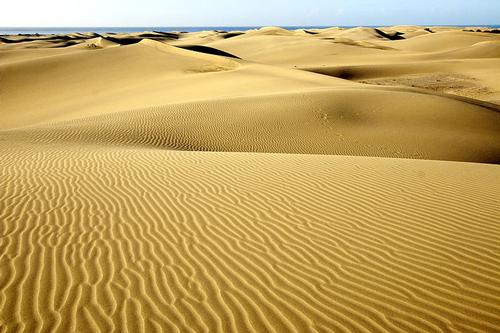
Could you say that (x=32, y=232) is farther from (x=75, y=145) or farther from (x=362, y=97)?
(x=362, y=97)

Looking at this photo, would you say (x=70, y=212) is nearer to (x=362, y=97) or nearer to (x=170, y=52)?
(x=362, y=97)

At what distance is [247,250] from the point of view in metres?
5.03

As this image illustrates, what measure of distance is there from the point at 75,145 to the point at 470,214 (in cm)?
982

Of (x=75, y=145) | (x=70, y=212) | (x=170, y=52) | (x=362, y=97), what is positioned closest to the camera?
(x=70, y=212)

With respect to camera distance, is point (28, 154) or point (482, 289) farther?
point (28, 154)

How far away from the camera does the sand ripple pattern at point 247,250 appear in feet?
12.5

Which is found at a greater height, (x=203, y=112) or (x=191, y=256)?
(x=191, y=256)

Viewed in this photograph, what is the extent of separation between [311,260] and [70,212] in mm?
3489

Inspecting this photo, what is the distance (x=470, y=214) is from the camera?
A: 614cm

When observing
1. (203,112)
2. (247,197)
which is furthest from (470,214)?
(203,112)

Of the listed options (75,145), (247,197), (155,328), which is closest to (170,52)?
(75,145)

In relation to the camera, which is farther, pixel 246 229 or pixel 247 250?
pixel 246 229

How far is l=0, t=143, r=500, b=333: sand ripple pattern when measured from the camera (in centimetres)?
379

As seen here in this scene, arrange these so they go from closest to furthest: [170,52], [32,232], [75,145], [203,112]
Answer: [32,232], [75,145], [203,112], [170,52]
